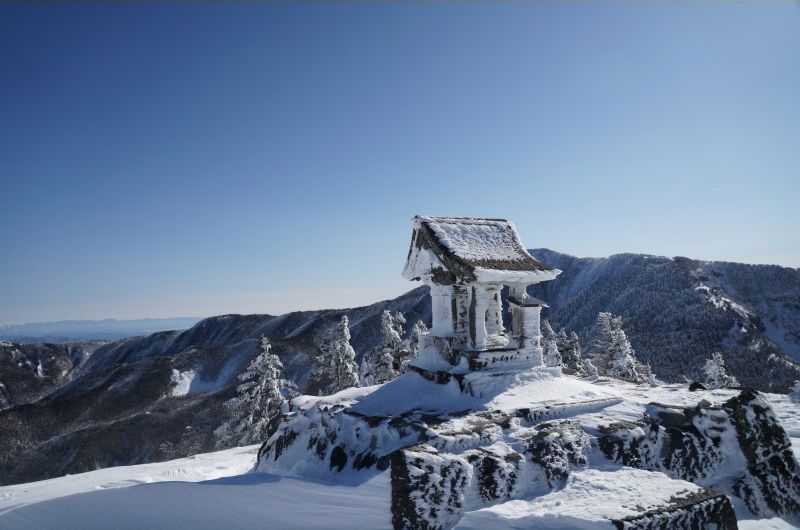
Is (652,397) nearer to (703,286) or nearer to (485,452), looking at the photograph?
(485,452)

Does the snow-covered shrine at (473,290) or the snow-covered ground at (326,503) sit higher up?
the snow-covered shrine at (473,290)

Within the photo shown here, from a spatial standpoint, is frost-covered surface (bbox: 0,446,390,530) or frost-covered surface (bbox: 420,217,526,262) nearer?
frost-covered surface (bbox: 0,446,390,530)

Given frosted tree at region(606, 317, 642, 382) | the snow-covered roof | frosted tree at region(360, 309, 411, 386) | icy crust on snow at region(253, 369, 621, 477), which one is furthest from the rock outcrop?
frosted tree at region(606, 317, 642, 382)

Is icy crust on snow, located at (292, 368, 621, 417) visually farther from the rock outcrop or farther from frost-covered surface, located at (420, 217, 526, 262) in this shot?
frost-covered surface, located at (420, 217, 526, 262)

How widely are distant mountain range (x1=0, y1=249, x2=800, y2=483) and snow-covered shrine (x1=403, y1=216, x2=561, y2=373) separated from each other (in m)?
40.3

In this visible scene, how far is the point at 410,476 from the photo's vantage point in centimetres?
717

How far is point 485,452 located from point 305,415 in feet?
17.9

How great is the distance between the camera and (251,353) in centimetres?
7531

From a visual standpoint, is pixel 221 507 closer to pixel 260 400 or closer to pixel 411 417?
pixel 411 417

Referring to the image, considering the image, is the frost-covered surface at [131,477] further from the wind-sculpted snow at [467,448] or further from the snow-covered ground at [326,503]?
the wind-sculpted snow at [467,448]

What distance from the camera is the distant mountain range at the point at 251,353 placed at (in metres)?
46.4

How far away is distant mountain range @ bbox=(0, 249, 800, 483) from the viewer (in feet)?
152

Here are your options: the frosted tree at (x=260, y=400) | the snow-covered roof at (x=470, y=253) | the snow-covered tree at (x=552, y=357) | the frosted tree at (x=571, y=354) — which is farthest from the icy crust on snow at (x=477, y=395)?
the frosted tree at (x=571, y=354)

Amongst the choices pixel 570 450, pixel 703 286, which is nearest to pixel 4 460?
pixel 570 450
